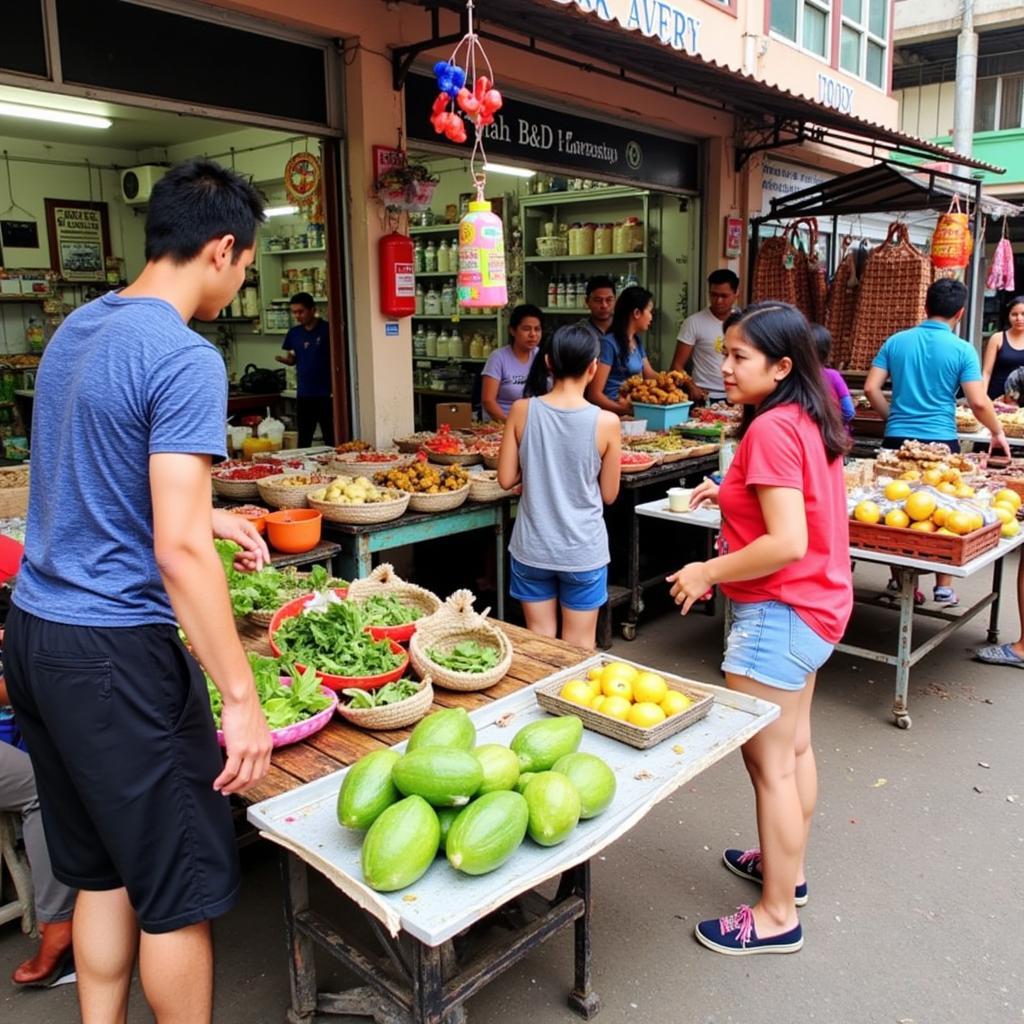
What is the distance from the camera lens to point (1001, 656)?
5.21 meters

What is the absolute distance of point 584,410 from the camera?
3.89 m

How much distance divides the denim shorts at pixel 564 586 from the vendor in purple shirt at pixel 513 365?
228 cm

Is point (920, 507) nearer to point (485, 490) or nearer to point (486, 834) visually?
point (485, 490)

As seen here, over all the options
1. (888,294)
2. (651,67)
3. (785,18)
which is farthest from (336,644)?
(785,18)

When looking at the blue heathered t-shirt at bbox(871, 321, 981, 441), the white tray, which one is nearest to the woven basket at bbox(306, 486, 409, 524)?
the white tray

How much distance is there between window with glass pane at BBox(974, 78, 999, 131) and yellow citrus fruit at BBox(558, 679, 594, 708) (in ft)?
66.8

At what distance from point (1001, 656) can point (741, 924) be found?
10.5ft

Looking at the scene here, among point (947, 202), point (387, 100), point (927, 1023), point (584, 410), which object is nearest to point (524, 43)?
point (387, 100)

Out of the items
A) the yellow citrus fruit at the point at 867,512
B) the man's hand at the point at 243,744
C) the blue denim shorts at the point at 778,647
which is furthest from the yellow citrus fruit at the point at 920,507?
the man's hand at the point at 243,744

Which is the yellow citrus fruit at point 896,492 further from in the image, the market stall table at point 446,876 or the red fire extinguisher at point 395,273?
the red fire extinguisher at point 395,273

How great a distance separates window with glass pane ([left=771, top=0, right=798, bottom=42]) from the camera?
1006 centimetres

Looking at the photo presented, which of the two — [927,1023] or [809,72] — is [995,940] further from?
[809,72]

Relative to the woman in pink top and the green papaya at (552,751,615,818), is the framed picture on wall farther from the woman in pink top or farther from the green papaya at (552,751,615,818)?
the green papaya at (552,751,615,818)

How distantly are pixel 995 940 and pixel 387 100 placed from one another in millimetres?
5406
